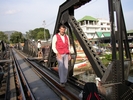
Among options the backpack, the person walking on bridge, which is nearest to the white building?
the person walking on bridge

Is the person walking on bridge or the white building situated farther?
the white building

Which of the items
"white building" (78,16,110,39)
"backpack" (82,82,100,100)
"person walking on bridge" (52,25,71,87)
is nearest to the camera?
"backpack" (82,82,100,100)

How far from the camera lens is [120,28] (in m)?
2.89

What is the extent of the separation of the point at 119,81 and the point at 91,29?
67232mm

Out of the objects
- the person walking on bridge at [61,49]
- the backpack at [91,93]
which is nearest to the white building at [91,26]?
the person walking on bridge at [61,49]

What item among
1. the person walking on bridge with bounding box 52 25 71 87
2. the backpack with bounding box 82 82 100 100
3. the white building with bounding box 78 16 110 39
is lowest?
the backpack with bounding box 82 82 100 100

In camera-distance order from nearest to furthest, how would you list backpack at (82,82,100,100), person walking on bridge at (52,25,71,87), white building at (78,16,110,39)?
backpack at (82,82,100,100), person walking on bridge at (52,25,71,87), white building at (78,16,110,39)

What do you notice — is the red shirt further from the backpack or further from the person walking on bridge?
the backpack

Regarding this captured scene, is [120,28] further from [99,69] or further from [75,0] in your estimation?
[75,0]

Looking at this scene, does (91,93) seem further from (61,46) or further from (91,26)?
(91,26)

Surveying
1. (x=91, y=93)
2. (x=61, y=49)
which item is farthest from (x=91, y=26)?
(x=91, y=93)

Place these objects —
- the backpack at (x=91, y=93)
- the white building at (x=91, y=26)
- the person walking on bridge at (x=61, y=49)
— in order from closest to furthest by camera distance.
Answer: the backpack at (x=91, y=93) < the person walking on bridge at (x=61, y=49) < the white building at (x=91, y=26)

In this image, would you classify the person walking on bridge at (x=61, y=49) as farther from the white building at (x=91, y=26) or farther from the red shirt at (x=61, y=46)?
the white building at (x=91, y=26)

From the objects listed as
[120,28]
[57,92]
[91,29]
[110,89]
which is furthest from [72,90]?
[91,29]
